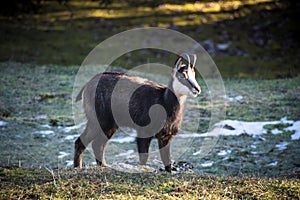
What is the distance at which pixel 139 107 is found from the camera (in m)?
11.1

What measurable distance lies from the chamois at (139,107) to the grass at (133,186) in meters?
1.96

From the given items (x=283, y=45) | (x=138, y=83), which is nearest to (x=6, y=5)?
(x=283, y=45)

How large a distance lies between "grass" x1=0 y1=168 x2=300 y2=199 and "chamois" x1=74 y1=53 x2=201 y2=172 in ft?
6.43

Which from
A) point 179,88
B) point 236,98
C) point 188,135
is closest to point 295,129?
point 188,135

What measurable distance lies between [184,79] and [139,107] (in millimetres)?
1407

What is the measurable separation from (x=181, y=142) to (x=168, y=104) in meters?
4.55

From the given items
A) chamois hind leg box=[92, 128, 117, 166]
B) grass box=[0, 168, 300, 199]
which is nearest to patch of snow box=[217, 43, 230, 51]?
chamois hind leg box=[92, 128, 117, 166]

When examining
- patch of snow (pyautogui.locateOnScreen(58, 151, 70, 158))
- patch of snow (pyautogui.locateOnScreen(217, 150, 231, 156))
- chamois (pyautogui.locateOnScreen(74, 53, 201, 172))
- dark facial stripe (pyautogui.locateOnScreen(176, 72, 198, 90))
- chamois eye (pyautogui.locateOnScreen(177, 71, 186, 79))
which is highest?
chamois eye (pyautogui.locateOnScreen(177, 71, 186, 79))

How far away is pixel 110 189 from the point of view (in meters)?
7.91

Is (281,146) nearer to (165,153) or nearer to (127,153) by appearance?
(127,153)

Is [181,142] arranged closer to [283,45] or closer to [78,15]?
[283,45]

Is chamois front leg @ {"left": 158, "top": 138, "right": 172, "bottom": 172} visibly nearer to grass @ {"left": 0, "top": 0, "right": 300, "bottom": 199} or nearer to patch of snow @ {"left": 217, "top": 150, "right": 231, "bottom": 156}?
grass @ {"left": 0, "top": 0, "right": 300, "bottom": 199}

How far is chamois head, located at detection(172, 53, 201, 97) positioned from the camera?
1055cm

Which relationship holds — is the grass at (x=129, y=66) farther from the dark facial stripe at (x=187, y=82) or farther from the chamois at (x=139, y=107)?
the dark facial stripe at (x=187, y=82)
